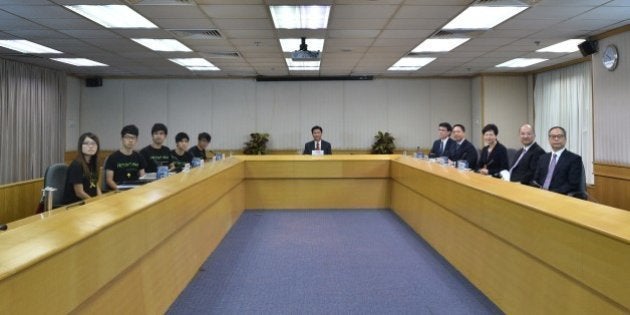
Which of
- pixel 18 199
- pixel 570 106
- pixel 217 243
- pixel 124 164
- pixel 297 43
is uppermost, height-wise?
pixel 297 43

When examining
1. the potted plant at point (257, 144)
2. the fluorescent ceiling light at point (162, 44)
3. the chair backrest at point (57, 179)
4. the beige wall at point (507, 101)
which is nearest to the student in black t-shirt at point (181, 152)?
the chair backrest at point (57, 179)

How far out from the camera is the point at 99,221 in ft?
6.48

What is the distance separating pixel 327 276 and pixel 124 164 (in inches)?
96.9

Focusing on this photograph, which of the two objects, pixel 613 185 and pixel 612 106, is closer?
pixel 612 106

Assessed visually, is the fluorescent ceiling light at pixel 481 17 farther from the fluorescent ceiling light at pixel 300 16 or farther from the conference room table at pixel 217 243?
the conference room table at pixel 217 243

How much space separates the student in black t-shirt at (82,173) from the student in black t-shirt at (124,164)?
0.28 meters

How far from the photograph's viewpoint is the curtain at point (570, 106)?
895 centimetres

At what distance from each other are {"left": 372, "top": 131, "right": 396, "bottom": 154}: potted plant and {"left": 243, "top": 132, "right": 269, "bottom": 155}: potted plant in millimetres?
2989

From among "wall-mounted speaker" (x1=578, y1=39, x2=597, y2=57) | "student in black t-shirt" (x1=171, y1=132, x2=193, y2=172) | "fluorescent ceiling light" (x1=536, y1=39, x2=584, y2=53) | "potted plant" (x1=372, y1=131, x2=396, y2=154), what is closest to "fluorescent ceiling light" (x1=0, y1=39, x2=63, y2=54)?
"student in black t-shirt" (x1=171, y1=132, x2=193, y2=172)

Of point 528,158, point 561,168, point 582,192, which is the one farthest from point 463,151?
point 582,192

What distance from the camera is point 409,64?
32.0 feet

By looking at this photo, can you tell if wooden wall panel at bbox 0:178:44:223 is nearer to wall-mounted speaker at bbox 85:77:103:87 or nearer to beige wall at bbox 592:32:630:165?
wall-mounted speaker at bbox 85:77:103:87

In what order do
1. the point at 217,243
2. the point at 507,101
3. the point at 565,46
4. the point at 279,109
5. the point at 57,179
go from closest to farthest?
the point at 57,179 → the point at 217,243 → the point at 565,46 → the point at 507,101 → the point at 279,109

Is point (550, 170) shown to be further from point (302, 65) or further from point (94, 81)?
point (94, 81)
